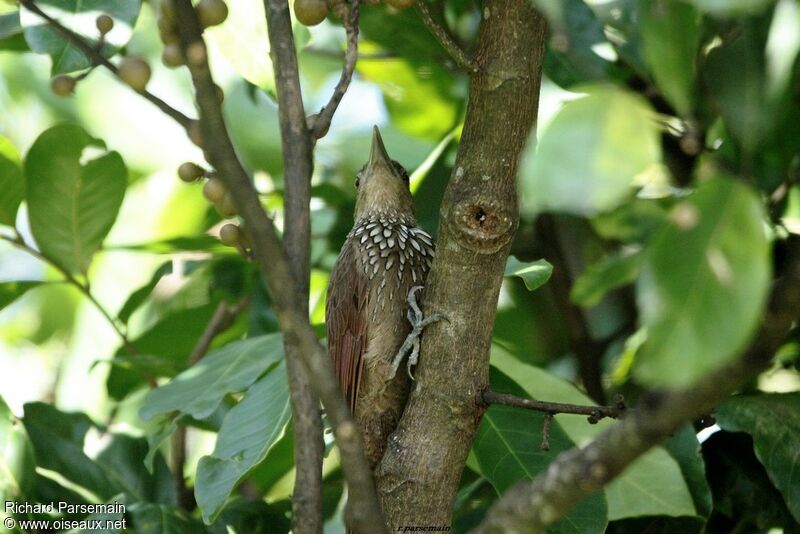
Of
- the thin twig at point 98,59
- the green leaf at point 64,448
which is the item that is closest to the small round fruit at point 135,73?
the thin twig at point 98,59

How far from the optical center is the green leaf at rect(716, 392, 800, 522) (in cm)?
247

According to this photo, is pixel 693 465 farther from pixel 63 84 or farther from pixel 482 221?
pixel 63 84

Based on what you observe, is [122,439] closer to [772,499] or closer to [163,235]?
[163,235]

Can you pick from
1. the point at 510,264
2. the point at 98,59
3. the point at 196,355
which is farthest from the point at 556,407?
the point at 196,355

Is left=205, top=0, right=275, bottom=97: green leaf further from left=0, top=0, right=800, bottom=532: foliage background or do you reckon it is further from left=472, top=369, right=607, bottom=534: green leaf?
left=472, top=369, right=607, bottom=534: green leaf

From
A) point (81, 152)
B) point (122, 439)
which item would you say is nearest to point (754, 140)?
point (81, 152)

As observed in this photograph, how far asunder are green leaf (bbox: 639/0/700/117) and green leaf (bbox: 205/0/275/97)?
4.63 feet

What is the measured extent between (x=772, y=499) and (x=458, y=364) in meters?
1.19

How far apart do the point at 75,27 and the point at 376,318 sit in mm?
1274

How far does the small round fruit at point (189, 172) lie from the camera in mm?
2008

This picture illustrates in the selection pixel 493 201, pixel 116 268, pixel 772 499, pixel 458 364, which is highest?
pixel 493 201

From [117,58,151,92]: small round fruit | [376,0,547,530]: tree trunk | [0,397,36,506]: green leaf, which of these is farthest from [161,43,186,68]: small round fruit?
[0,397,36,506]: green leaf

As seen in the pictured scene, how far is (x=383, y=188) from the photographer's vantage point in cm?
358

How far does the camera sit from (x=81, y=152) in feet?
10.3
